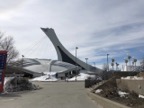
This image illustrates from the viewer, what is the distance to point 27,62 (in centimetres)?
16525


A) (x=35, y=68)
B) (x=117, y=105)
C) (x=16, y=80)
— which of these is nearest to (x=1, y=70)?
(x=16, y=80)

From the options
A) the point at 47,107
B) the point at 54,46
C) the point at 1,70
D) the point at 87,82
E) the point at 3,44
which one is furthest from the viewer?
the point at 54,46

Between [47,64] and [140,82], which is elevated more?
[47,64]

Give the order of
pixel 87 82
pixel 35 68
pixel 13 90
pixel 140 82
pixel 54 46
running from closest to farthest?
pixel 140 82 → pixel 13 90 → pixel 87 82 → pixel 35 68 → pixel 54 46

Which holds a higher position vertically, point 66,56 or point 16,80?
point 66,56

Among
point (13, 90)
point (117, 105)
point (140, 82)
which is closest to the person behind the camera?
point (117, 105)

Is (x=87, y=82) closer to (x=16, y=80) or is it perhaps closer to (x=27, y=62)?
(x=16, y=80)

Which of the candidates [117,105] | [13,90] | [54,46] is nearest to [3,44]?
[13,90]

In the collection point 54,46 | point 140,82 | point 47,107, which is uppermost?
point 54,46

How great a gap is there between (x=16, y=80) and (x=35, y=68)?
378 ft

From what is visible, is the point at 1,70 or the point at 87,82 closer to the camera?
the point at 1,70

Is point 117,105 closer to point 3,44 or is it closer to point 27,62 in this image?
point 3,44

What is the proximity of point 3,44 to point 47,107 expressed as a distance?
52.9m

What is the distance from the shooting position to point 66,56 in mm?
183000
